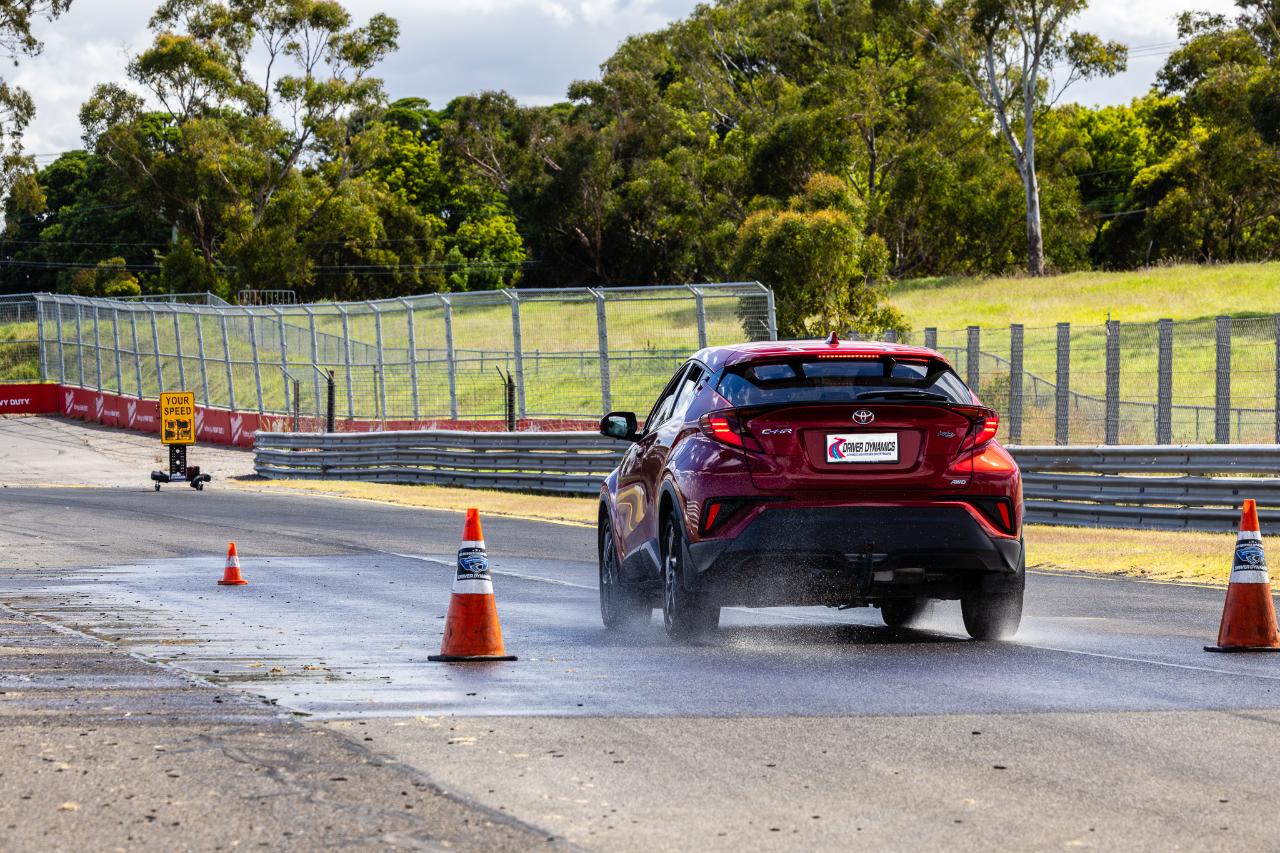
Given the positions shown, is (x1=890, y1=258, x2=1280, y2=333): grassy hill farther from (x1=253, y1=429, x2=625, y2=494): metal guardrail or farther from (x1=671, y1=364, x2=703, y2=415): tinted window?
(x1=671, y1=364, x2=703, y2=415): tinted window

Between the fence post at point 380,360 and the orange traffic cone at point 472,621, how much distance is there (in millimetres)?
30504

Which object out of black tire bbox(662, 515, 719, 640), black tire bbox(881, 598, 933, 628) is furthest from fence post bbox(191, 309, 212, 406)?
black tire bbox(662, 515, 719, 640)

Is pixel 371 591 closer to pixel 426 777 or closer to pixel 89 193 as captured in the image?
pixel 426 777

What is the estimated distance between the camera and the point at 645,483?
411 inches

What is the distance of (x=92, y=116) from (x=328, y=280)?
1228 cm

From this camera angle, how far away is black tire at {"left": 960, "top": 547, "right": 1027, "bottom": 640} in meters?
9.72

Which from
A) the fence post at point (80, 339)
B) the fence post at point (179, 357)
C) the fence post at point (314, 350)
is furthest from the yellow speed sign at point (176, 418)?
the fence post at point (80, 339)

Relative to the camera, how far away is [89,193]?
100m

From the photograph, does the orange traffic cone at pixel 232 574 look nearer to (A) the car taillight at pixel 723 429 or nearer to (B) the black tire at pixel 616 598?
(B) the black tire at pixel 616 598

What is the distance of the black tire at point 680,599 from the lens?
9.58 m

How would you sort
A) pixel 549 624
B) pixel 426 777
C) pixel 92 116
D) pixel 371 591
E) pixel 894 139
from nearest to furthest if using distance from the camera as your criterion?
1. pixel 426 777
2. pixel 549 624
3. pixel 371 591
4. pixel 894 139
5. pixel 92 116

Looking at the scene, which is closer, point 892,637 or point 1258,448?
point 892,637

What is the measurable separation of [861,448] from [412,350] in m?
30.1

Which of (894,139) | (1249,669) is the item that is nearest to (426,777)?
(1249,669)
